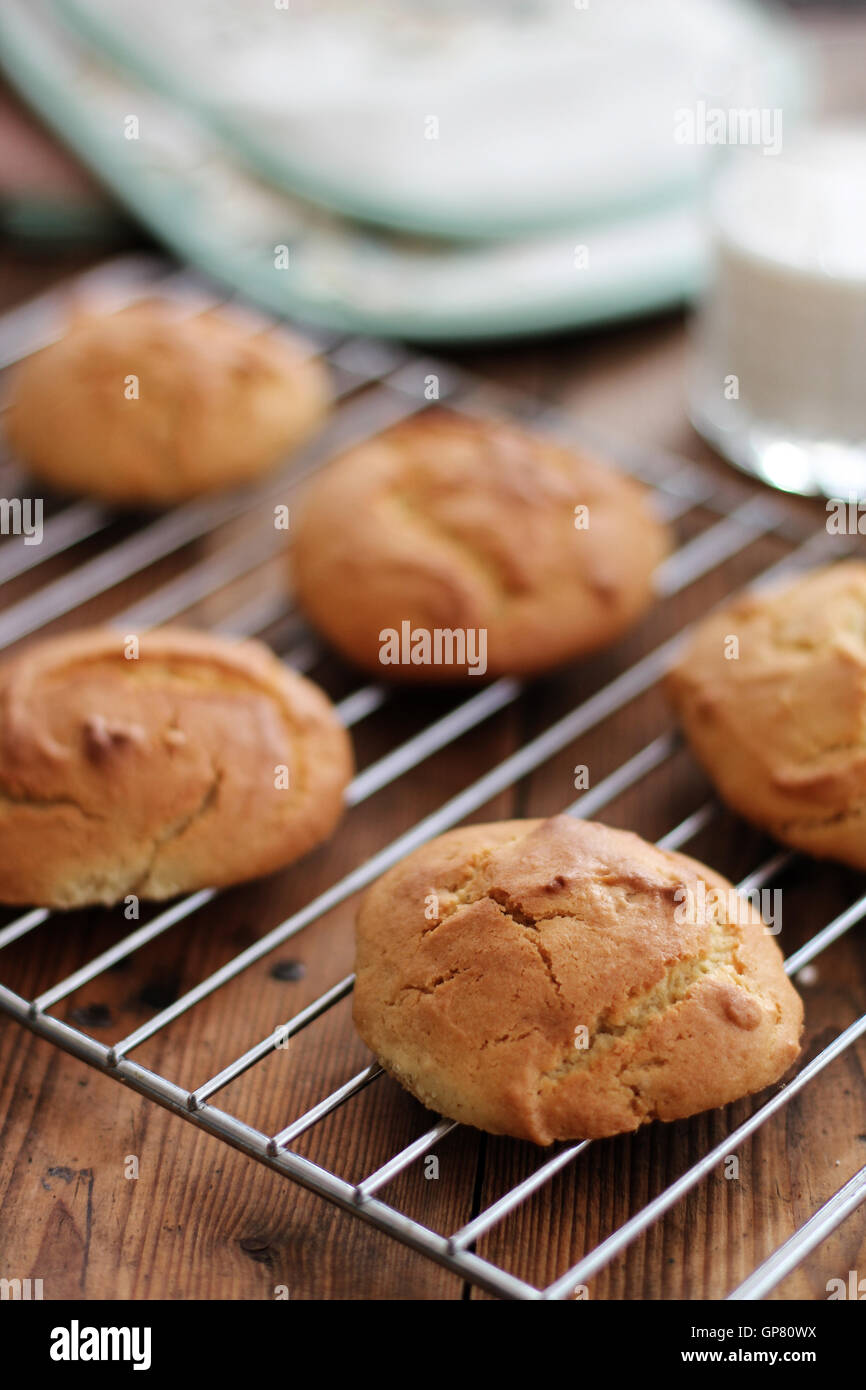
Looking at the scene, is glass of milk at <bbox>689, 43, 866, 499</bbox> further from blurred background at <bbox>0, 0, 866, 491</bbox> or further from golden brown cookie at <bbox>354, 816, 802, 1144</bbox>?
golden brown cookie at <bbox>354, 816, 802, 1144</bbox>

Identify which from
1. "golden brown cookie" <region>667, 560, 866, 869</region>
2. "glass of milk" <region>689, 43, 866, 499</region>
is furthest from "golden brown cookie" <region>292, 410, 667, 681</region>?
"glass of milk" <region>689, 43, 866, 499</region>

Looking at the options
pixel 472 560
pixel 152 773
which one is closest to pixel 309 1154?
pixel 152 773
